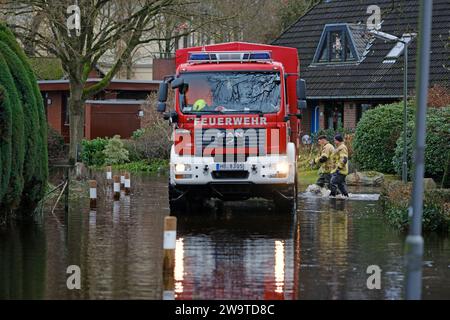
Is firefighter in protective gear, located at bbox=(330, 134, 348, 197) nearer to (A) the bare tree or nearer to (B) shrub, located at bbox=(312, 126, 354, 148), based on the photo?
(A) the bare tree

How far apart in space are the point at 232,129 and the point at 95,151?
28231 mm

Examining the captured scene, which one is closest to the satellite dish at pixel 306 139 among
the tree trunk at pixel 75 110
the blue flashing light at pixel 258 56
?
the tree trunk at pixel 75 110

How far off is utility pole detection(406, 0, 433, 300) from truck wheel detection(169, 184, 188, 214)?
42.1ft

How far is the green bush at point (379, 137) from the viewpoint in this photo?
35.7m

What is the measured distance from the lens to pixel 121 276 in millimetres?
13992

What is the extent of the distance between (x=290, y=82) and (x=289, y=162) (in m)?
2.85

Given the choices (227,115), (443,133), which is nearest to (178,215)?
(227,115)

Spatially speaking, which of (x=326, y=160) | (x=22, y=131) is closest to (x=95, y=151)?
(x=326, y=160)

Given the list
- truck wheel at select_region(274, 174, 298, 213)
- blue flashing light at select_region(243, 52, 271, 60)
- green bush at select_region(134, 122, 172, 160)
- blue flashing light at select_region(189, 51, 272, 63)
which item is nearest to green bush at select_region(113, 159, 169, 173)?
green bush at select_region(134, 122, 172, 160)

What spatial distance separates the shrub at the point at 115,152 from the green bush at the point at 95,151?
63 cm

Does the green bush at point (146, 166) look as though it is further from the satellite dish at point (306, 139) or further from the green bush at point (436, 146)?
the green bush at point (436, 146)

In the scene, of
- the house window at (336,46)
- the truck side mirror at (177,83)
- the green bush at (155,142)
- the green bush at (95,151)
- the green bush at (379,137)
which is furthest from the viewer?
the green bush at (95,151)

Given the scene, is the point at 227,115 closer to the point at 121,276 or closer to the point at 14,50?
the point at 14,50

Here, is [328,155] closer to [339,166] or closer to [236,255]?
[339,166]
